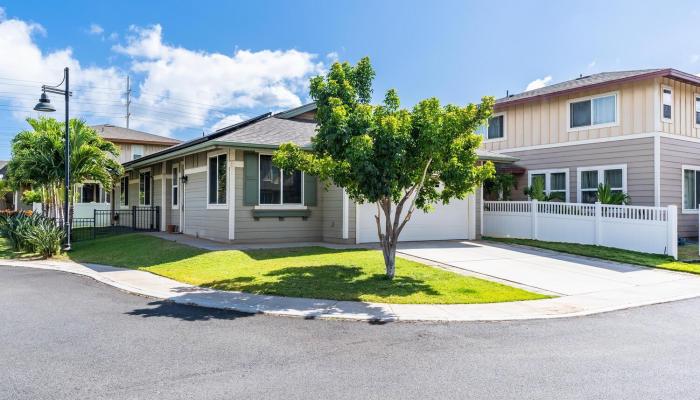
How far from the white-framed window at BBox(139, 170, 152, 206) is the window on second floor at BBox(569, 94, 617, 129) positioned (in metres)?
19.3

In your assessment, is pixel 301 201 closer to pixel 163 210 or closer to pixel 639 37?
pixel 163 210

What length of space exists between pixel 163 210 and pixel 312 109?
25.9 feet

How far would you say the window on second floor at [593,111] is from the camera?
56.7ft

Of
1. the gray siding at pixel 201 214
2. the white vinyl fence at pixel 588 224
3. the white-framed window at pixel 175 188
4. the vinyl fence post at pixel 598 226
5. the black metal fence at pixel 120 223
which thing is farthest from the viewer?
the black metal fence at pixel 120 223

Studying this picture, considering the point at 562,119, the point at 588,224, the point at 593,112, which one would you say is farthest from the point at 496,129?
the point at 588,224

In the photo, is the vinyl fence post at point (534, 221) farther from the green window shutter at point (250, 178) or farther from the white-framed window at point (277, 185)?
the green window shutter at point (250, 178)

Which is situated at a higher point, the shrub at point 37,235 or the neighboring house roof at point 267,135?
the neighboring house roof at point 267,135

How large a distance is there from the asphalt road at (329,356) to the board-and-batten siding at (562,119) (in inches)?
445

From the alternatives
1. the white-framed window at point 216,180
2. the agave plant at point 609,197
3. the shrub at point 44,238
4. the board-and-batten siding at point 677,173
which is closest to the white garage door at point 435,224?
the agave plant at point 609,197

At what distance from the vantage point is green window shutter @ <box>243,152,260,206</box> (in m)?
14.2

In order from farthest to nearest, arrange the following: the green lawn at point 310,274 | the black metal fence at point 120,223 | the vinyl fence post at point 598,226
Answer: the black metal fence at point 120,223 < the vinyl fence post at point 598,226 < the green lawn at point 310,274

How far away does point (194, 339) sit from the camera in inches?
229

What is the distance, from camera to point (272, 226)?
585 inches

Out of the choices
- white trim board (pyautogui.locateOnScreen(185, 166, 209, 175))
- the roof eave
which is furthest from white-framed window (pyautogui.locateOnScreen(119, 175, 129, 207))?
the roof eave
